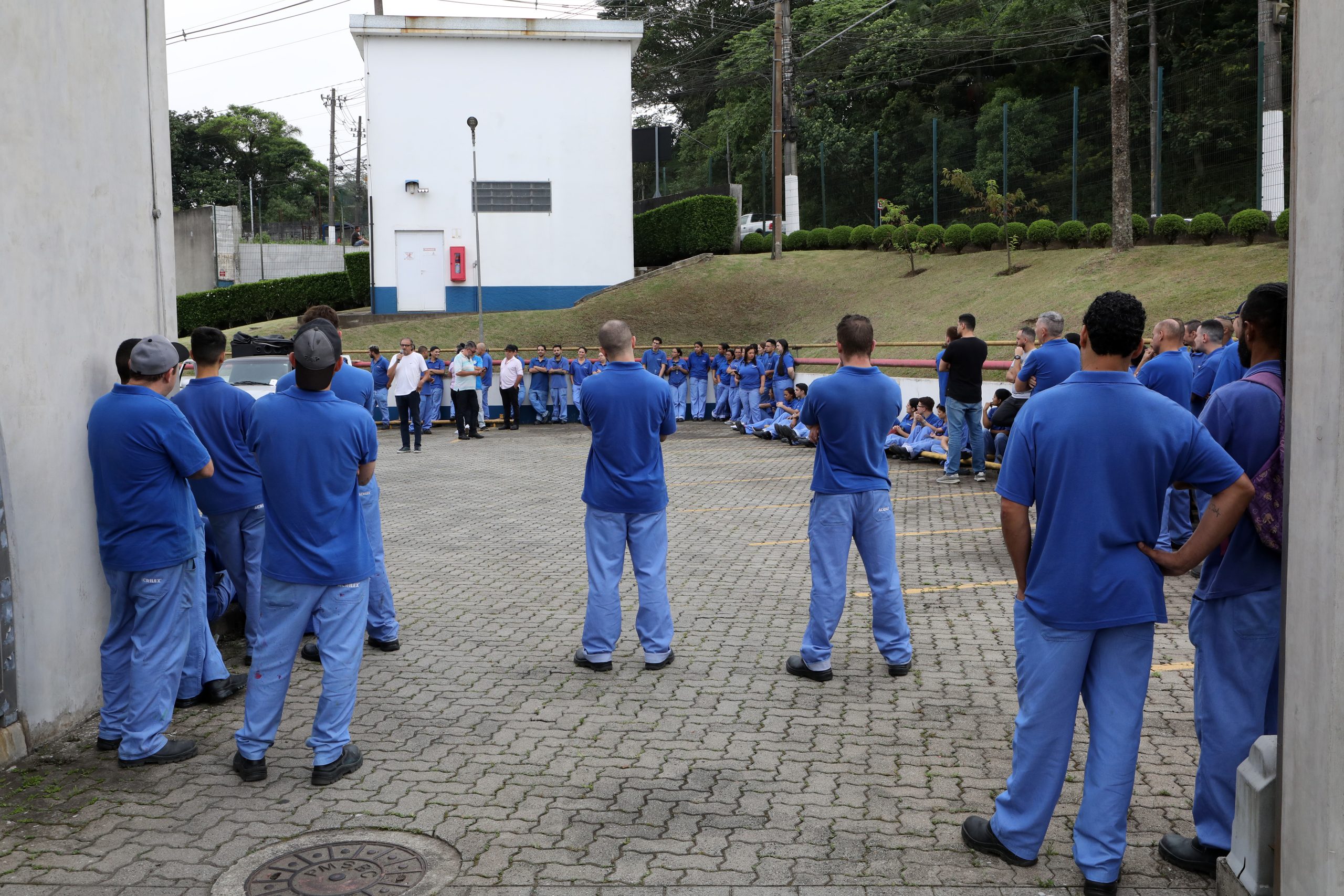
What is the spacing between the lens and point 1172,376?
901cm

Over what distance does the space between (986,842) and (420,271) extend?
30124mm

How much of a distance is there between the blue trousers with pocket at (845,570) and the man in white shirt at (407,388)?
13.8 metres

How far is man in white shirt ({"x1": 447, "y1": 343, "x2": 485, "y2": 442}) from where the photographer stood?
2125 cm

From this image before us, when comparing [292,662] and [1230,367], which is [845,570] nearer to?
[292,662]

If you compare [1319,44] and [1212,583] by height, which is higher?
[1319,44]

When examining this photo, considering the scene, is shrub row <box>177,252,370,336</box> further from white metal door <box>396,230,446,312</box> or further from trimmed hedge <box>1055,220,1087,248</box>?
trimmed hedge <box>1055,220,1087,248</box>

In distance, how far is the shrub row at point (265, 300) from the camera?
35.1 metres

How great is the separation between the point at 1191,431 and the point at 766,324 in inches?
1060

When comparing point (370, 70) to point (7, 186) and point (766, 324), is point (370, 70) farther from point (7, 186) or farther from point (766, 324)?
point (7, 186)

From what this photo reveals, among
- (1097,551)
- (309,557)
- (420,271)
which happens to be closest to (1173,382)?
(1097,551)

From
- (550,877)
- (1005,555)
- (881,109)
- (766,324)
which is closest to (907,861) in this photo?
(550,877)

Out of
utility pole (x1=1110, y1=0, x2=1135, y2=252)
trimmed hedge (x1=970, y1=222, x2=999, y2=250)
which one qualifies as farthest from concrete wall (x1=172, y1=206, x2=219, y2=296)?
utility pole (x1=1110, y1=0, x2=1135, y2=252)

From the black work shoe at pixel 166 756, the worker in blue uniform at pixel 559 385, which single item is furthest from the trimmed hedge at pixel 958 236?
the black work shoe at pixel 166 756

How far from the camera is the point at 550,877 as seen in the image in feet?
13.1
